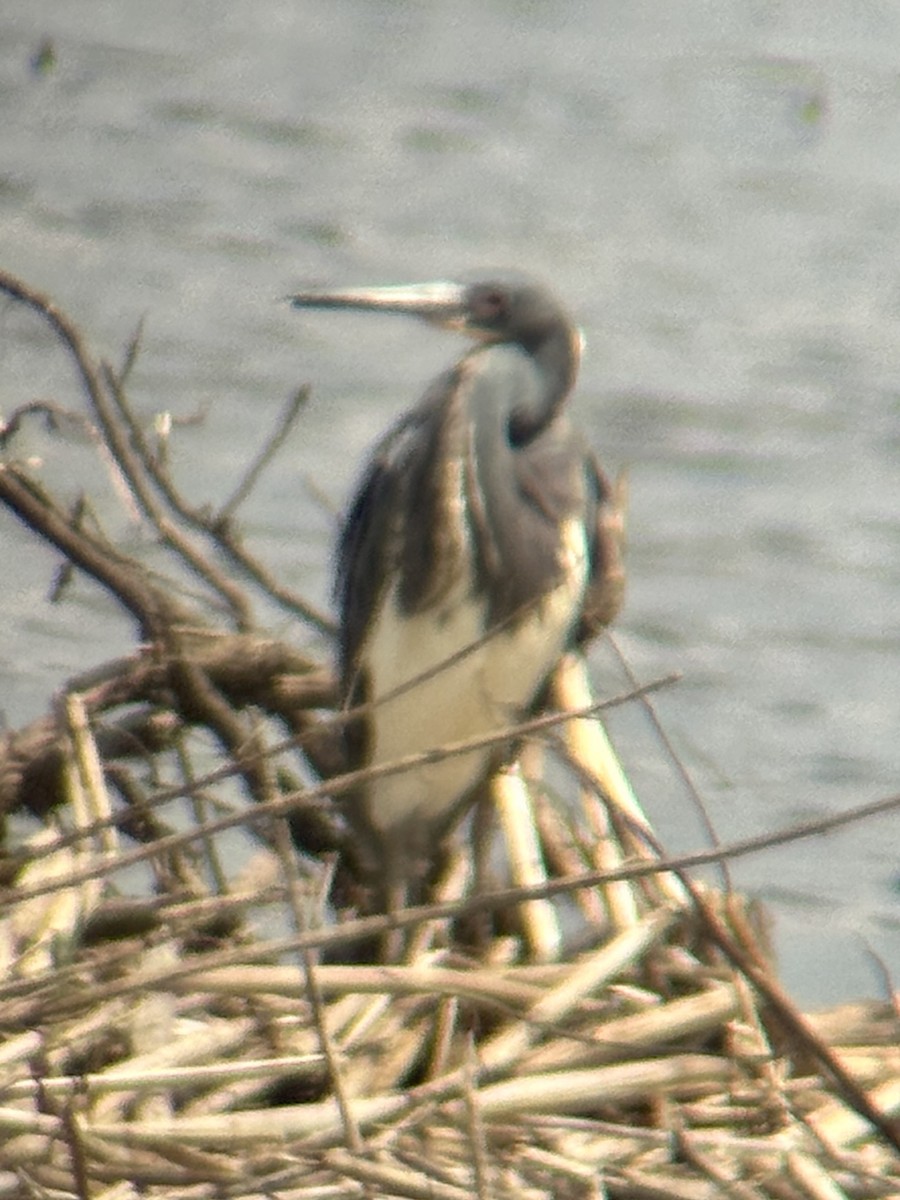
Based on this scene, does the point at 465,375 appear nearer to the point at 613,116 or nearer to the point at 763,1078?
the point at 763,1078

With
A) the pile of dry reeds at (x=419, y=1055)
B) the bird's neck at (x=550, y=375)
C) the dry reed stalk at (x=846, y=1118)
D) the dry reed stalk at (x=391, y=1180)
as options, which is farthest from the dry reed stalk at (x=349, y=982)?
the bird's neck at (x=550, y=375)

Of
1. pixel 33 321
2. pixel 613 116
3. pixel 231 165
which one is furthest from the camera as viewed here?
pixel 613 116

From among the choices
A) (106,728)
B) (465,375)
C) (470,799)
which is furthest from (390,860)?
(465,375)

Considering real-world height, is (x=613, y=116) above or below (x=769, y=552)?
above

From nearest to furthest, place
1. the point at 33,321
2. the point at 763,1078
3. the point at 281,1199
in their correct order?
the point at 281,1199 → the point at 763,1078 → the point at 33,321

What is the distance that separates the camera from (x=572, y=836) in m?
3.79

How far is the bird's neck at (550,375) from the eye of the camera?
417 centimetres

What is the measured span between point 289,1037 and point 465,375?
1.27 m

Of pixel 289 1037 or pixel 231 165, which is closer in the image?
pixel 289 1037

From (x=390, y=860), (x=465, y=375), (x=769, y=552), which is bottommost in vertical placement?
(x=769, y=552)

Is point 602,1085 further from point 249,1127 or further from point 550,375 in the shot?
point 550,375

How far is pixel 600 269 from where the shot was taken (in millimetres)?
10844

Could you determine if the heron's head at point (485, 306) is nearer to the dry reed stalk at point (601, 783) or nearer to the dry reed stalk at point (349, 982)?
the dry reed stalk at point (601, 783)

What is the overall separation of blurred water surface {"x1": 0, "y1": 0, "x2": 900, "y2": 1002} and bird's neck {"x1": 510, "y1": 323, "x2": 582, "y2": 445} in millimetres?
2949
